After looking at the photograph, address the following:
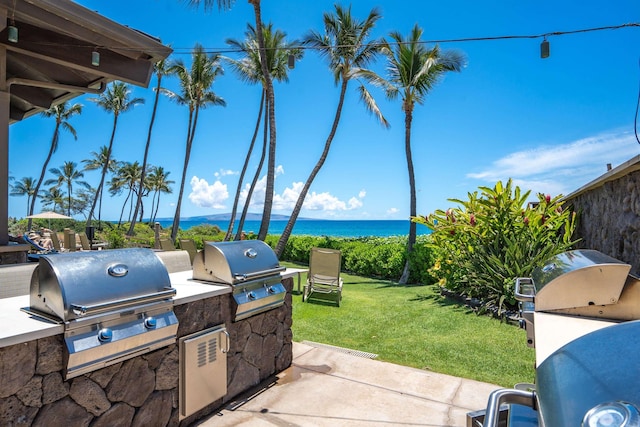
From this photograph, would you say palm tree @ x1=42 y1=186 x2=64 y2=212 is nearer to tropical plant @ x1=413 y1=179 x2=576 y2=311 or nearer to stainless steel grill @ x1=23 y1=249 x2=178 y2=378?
tropical plant @ x1=413 y1=179 x2=576 y2=311

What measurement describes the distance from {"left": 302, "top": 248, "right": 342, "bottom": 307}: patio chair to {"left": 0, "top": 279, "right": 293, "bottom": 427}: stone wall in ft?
11.0

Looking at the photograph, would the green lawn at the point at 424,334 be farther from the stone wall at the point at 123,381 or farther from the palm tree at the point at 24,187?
the palm tree at the point at 24,187

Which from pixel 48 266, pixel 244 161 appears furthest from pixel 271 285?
pixel 244 161

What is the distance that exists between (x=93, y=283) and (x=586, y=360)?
2.00 m

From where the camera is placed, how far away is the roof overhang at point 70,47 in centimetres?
371

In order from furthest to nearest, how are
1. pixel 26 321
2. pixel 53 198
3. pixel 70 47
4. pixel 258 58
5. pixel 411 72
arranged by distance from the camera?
1. pixel 53 198
2. pixel 258 58
3. pixel 411 72
4. pixel 70 47
5. pixel 26 321

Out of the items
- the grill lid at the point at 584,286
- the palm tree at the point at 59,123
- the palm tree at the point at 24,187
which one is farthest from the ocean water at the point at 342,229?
the grill lid at the point at 584,286

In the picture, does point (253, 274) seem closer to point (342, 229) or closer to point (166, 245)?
point (166, 245)

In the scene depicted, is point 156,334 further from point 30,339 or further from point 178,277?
point 178,277

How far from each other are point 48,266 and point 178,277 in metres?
1.38

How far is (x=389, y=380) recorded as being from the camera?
130 inches

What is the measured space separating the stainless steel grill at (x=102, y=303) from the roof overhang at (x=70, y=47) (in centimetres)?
303

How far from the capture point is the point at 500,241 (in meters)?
5.77

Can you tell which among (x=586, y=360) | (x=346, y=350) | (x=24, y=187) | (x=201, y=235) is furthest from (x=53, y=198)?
(x=586, y=360)
